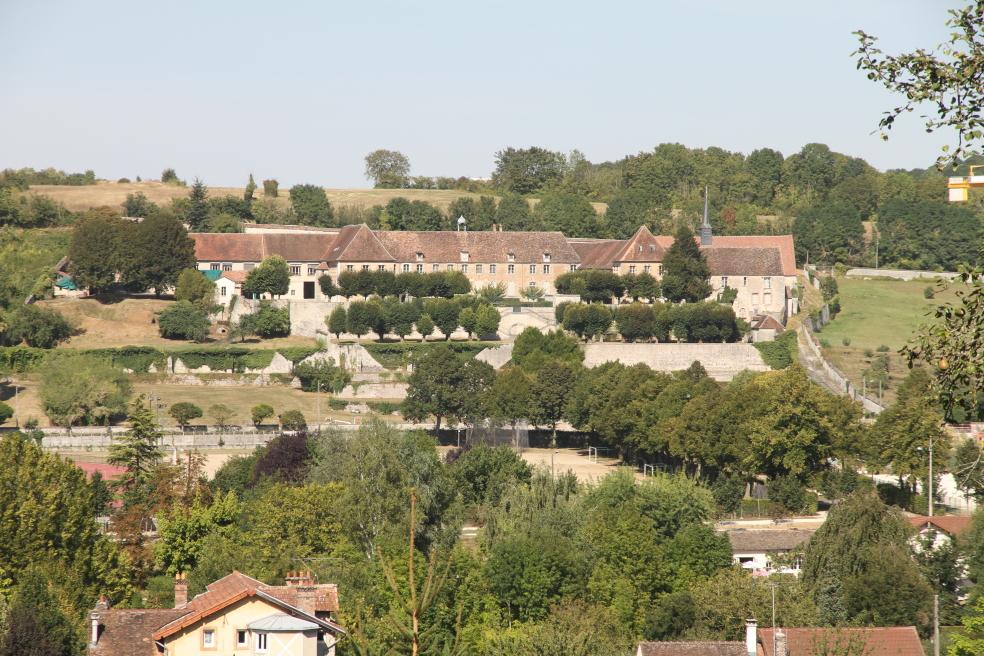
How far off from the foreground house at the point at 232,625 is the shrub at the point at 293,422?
138 ft

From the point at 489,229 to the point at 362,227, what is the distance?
656 inches

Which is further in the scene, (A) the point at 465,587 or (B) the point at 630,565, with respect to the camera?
(B) the point at 630,565

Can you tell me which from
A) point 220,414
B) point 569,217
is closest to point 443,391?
point 220,414

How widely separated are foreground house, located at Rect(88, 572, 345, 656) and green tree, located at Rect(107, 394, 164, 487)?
26.1 m

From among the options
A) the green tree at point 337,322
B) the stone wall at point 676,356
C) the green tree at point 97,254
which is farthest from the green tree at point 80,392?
the stone wall at point 676,356

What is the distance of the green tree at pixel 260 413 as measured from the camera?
238 feet

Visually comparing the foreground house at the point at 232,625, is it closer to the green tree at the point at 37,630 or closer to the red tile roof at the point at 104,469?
the green tree at the point at 37,630

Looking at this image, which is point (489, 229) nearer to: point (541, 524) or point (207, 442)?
point (207, 442)

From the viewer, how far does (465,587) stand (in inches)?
1359

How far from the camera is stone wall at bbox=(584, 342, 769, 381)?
8244 cm

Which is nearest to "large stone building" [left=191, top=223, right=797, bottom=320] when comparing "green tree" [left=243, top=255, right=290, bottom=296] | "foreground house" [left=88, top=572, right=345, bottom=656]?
"green tree" [left=243, top=255, right=290, bottom=296]

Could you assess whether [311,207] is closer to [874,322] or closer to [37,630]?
[874,322]

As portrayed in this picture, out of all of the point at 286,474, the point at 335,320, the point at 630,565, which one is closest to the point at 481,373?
the point at 335,320

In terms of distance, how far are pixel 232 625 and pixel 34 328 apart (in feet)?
179
